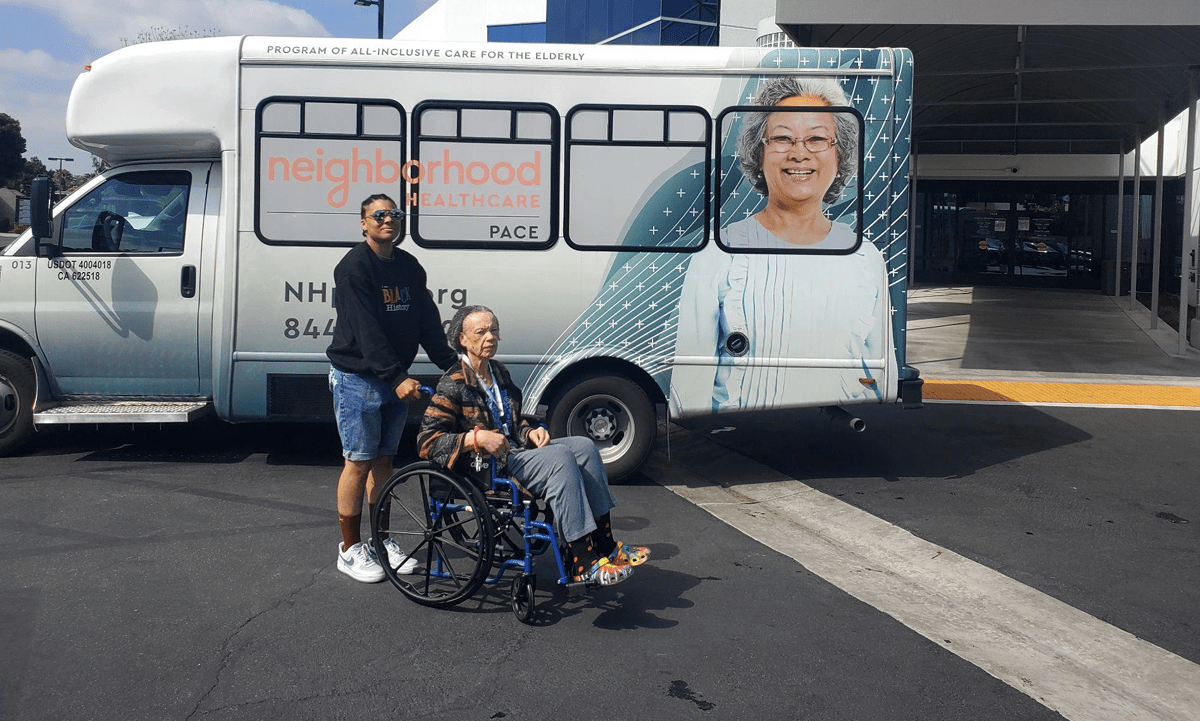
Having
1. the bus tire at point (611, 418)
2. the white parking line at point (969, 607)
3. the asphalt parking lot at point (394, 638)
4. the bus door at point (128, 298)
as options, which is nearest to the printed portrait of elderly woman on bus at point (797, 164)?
the bus tire at point (611, 418)

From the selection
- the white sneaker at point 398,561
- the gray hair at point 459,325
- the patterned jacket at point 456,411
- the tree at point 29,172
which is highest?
the tree at point 29,172

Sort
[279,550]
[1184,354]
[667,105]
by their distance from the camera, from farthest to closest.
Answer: [1184,354], [667,105], [279,550]

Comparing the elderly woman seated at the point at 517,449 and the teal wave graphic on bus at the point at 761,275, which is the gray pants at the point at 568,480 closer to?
the elderly woman seated at the point at 517,449

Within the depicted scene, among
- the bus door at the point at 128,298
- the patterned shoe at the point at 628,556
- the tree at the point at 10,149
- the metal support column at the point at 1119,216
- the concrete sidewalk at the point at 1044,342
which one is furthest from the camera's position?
the tree at the point at 10,149

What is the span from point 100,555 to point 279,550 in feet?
2.99

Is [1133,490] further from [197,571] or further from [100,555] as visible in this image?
[100,555]

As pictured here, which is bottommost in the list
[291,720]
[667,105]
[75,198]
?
[291,720]

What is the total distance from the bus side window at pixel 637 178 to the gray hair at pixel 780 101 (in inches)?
11.1

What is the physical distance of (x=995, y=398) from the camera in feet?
37.4

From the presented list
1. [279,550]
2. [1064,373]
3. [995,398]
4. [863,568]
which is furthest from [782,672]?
[1064,373]

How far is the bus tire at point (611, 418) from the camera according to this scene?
7523 mm

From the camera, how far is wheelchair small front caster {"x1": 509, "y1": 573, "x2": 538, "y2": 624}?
16.0 feet

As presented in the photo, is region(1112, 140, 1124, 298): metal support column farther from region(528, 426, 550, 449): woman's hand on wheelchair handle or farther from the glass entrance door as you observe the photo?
region(528, 426, 550, 449): woman's hand on wheelchair handle

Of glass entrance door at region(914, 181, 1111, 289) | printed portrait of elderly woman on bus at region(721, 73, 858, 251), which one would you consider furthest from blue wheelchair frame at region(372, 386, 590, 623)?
glass entrance door at region(914, 181, 1111, 289)
